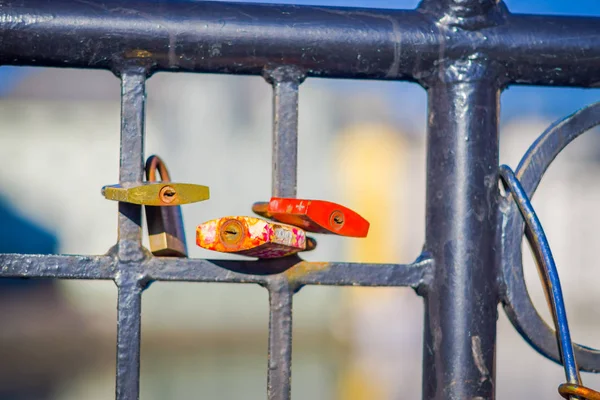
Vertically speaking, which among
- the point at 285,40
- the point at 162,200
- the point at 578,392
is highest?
the point at 285,40

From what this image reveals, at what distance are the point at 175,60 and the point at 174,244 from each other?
0.38ft

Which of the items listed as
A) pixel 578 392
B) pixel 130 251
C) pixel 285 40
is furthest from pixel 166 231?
pixel 578 392

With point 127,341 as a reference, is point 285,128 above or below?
above

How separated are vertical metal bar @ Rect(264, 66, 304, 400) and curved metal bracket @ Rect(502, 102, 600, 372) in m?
0.14

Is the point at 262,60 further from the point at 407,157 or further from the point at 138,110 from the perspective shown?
the point at 407,157

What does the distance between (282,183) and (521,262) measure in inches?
6.3

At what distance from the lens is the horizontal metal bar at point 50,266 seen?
48cm

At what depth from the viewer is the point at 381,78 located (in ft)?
1.74

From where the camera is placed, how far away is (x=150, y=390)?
6.04m

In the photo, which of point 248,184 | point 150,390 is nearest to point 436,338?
point 150,390

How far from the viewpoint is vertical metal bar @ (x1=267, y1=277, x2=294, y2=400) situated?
19.6 inches

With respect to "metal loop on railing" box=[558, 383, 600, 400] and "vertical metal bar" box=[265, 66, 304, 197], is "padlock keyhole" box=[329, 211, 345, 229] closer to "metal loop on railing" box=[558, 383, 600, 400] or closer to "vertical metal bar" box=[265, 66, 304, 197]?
"vertical metal bar" box=[265, 66, 304, 197]

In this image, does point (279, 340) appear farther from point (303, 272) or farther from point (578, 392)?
point (578, 392)

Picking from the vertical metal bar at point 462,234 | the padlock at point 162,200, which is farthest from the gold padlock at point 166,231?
the vertical metal bar at point 462,234
